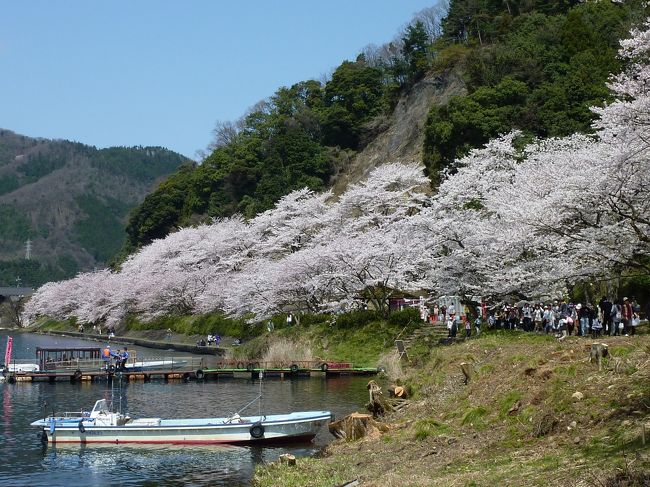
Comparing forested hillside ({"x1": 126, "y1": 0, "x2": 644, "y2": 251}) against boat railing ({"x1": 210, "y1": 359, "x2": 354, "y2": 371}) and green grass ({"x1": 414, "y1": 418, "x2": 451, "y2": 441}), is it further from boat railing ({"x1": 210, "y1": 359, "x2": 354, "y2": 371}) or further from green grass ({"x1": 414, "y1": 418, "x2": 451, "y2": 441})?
green grass ({"x1": 414, "y1": 418, "x2": 451, "y2": 441})

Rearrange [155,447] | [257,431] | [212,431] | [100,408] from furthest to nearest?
1. [100,408]
2. [155,447]
3. [212,431]
4. [257,431]

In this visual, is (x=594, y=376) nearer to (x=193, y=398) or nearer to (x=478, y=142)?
(x=193, y=398)

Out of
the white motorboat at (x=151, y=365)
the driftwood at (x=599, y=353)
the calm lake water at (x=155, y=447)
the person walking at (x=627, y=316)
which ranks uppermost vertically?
the person walking at (x=627, y=316)

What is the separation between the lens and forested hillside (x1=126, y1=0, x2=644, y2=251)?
55.1 m

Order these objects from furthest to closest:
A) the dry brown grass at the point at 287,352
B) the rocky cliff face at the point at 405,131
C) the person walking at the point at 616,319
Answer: the rocky cliff face at the point at 405,131 → the dry brown grass at the point at 287,352 → the person walking at the point at 616,319

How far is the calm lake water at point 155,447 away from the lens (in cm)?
2327

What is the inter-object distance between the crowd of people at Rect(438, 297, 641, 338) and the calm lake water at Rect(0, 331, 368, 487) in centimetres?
668

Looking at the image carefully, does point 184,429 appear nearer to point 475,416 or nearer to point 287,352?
point 475,416

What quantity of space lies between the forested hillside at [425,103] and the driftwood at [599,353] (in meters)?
34.9

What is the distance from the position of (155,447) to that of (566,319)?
→ 15.3 meters

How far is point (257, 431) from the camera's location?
26.9m

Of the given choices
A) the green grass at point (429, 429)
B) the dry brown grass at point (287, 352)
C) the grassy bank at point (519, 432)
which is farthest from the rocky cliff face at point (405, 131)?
the green grass at point (429, 429)

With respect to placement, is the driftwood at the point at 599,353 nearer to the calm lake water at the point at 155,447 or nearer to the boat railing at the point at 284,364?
the calm lake water at the point at 155,447

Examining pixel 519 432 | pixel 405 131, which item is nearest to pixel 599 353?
pixel 519 432
